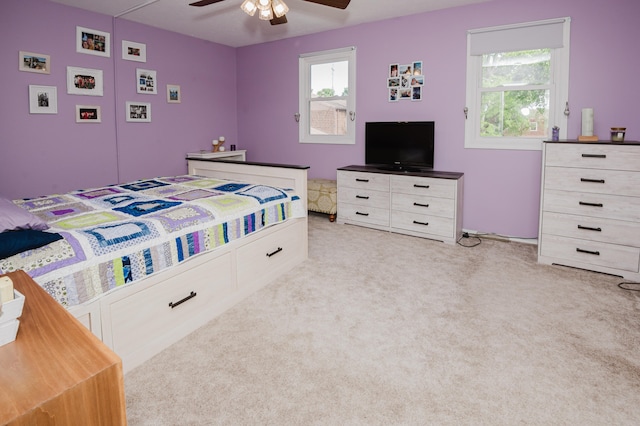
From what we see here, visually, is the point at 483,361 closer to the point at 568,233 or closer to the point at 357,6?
the point at 568,233

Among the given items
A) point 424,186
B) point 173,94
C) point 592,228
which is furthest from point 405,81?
point 173,94

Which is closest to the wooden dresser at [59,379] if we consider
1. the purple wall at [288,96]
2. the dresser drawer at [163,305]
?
the dresser drawer at [163,305]

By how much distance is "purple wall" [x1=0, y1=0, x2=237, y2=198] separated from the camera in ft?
12.9

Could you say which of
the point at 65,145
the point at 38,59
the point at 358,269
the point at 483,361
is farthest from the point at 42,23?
the point at 483,361

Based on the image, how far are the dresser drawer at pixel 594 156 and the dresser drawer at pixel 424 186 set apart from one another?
0.94 m

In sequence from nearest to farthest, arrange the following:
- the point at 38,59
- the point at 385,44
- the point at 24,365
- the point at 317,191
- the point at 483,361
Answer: the point at 24,365 → the point at 483,361 → the point at 38,59 → the point at 385,44 → the point at 317,191

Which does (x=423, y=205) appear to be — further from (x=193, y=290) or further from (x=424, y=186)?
(x=193, y=290)

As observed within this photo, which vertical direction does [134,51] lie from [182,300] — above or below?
above

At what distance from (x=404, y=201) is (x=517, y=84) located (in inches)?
64.6

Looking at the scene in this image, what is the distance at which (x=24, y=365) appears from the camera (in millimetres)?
838

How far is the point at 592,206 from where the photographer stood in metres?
3.22

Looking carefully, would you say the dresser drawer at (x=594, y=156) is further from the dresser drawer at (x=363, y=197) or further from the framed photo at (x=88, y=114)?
the framed photo at (x=88, y=114)

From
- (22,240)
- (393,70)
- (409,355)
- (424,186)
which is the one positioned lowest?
(409,355)

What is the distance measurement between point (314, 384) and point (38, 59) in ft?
13.9
